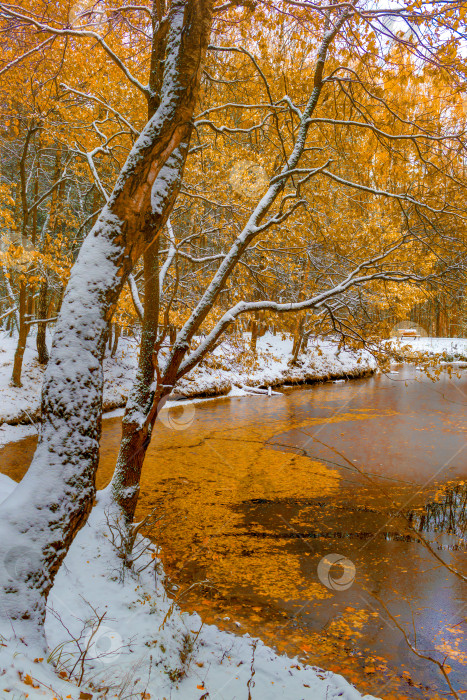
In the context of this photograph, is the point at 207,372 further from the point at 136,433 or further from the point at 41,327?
the point at 136,433

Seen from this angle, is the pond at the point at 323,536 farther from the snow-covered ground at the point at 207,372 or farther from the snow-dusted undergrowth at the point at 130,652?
the snow-covered ground at the point at 207,372

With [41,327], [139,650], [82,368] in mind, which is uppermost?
[82,368]

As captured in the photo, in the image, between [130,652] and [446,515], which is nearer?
[130,652]

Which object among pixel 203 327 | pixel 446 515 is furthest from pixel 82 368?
pixel 203 327

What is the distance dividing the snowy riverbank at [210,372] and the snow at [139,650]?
3892 mm

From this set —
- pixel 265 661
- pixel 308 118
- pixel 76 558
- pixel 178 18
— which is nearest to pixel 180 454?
pixel 76 558

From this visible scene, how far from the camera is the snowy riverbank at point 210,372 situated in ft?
36.5

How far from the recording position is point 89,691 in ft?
7.97

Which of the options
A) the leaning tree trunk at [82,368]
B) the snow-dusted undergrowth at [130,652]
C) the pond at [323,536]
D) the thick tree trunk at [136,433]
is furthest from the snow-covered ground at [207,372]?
the leaning tree trunk at [82,368]

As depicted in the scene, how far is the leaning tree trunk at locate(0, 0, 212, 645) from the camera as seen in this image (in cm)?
232

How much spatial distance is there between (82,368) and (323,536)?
5.01 metres

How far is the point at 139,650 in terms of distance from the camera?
3229 mm

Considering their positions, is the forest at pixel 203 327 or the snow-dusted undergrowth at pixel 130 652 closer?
the snow-dusted undergrowth at pixel 130 652

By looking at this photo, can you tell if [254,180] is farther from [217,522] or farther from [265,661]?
[265,661]
